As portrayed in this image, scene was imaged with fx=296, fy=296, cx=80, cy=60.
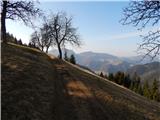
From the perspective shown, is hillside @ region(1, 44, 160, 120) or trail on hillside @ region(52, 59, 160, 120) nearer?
hillside @ region(1, 44, 160, 120)

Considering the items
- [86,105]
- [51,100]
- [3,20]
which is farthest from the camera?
[3,20]

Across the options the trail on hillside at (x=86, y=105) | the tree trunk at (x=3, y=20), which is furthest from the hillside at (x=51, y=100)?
the tree trunk at (x=3, y=20)

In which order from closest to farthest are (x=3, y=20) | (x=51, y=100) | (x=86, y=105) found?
1. (x=51, y=100)
2. (x=86, y=105)
3. (x=3, y=20)

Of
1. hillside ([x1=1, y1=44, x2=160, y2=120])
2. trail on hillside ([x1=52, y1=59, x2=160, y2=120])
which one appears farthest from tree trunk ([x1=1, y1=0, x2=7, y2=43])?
trail on hillside ([x1=52, y1=59, x2=160, y2=120])

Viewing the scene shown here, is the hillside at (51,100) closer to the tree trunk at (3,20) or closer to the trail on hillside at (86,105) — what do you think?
the trail on hillside at (86,105)

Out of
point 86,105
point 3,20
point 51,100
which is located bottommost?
point 86,105

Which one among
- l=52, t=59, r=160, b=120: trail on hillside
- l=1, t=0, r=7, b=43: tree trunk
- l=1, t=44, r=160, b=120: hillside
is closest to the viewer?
l=1, t=44, r=160, b=120: hillside

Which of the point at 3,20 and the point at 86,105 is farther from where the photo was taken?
the point at 3,20

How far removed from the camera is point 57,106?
22344mm

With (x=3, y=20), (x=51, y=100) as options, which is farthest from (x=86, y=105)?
(x=3, y=20)

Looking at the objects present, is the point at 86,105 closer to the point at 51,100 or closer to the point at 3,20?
the point at 51,100

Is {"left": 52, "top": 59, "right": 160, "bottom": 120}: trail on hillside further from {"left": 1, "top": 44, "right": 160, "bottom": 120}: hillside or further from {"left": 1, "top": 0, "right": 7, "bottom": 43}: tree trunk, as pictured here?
{"left": 1, "top": 0, "right": 7, "bottom": 43}: tree trunk

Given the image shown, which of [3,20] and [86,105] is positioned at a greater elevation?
[3,20]

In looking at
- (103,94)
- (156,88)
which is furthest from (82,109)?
(156,88)
